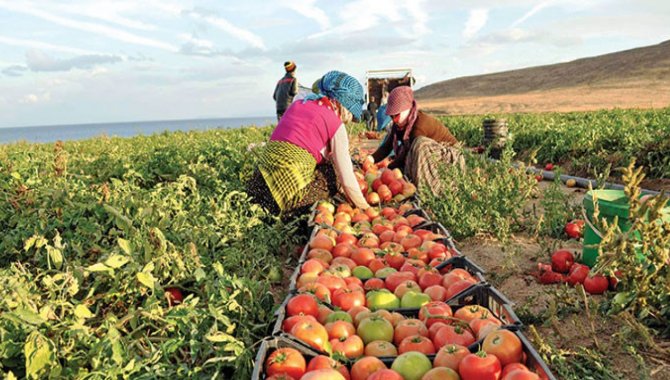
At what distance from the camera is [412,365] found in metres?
2.06

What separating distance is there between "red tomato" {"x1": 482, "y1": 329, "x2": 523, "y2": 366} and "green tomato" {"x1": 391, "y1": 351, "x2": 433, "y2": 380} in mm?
245

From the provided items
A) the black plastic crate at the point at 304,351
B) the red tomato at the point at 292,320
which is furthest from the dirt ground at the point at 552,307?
the red tomato at the point at 292,320

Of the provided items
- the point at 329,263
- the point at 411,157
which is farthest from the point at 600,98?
the point at 329,263

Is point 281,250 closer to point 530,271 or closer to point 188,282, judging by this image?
point 188,282

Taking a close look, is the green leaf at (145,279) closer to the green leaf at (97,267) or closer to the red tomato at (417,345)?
the green leaf at (97,267)

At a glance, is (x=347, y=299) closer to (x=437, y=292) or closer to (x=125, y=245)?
(x=437, y=292)

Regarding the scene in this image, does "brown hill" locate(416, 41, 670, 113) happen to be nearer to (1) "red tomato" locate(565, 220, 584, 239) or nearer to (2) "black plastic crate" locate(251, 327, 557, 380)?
(1) "red tomato" locate(565, 220, 584, 239)

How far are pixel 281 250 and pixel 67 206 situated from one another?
5.73 feet

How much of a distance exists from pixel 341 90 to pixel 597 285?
257 centimetres

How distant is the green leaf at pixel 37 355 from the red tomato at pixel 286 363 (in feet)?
2.76

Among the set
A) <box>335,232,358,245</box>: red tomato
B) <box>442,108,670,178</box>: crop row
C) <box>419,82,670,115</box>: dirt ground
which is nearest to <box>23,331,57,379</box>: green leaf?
<box>335,232,358,245</box>: red tomato

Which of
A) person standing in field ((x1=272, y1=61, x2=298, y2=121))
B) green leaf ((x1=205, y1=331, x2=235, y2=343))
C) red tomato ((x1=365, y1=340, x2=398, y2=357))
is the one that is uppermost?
person standing in field ((x1=272, y1=61, x2=298, y2=121))

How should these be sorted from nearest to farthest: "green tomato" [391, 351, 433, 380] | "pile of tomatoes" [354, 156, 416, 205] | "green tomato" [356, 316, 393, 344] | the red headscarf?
"green tomato" [391, 351, 433, 380], "green tomato" [356, 316, 393, 344], "pile of tomatoes" [354, 156, 416, 205], the red headscarf

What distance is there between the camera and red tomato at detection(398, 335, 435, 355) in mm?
2244
